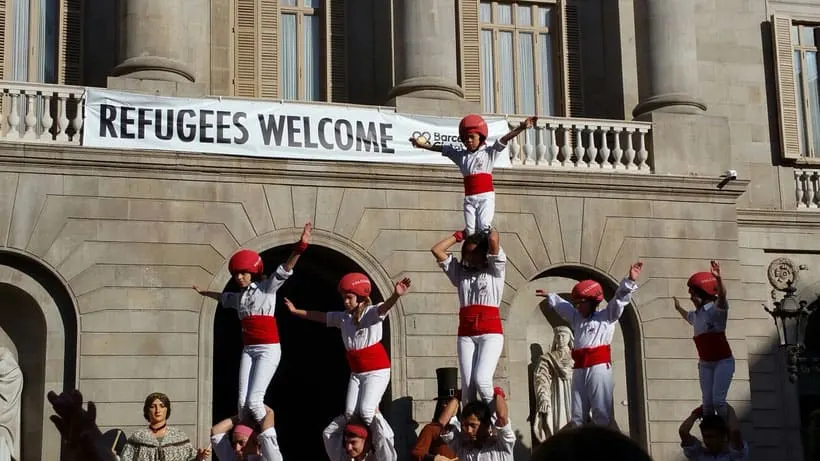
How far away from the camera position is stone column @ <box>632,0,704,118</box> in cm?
2191

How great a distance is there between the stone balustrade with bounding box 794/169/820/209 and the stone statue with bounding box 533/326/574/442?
6595 millimetres

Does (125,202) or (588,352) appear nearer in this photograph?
(588,352)

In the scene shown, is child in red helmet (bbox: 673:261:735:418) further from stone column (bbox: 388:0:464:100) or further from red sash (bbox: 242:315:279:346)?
stone column (bbox: 388:0:464:100)

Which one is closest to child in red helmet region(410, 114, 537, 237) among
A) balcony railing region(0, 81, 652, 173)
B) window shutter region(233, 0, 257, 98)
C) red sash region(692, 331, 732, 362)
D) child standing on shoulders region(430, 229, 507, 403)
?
child standing on shoulders region(430, 229, 507, 403)

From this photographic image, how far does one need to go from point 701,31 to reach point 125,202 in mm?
11827

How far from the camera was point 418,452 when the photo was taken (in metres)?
13.1

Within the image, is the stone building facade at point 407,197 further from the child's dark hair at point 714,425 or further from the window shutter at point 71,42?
the child's dark hair at point 714,425

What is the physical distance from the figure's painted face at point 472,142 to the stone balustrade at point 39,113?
6999 mm

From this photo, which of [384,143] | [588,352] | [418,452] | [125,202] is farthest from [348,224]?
[418,452]

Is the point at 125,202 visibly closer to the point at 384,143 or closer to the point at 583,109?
the point at 384,143

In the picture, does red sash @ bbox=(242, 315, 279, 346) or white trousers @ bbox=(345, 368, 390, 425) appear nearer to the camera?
white trousers @ bbox=(345, 368, 390, 425)

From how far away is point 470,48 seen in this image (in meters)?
22.8

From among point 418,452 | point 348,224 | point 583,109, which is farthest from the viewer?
point 583,109

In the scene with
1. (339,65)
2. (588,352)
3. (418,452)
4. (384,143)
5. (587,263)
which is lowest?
(418,452)
